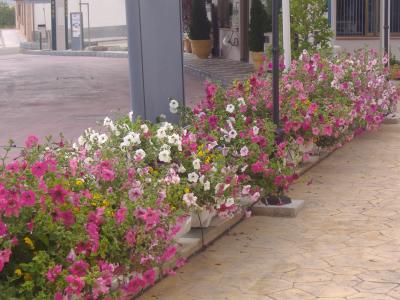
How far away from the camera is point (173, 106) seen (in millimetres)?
7199

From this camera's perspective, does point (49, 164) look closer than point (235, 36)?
Yes

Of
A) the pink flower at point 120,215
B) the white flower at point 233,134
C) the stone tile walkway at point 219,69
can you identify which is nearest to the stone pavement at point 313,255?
the white flower at point 233,134

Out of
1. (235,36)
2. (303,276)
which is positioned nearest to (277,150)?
(303,276)

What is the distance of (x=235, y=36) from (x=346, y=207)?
60.6ft

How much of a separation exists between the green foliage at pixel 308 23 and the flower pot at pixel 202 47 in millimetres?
11708

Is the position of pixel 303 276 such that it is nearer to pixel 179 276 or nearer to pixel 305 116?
pixel 179 276

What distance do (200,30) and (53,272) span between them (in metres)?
23.8

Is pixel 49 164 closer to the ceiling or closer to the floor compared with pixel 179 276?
closer to the ceiling

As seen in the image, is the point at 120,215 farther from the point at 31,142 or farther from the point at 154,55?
the point at 154,55

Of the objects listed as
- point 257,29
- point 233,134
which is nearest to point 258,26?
point 257,29

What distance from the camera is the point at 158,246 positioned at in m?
4.98

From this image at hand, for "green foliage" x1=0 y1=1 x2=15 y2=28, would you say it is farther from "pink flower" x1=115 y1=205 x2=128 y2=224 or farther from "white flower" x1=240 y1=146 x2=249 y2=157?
"pink flower" x1=115 y1=205 x2=128 y2=224

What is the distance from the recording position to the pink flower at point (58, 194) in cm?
422

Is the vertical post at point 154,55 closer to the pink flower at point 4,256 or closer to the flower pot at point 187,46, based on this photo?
the pink flower at point 4,256
